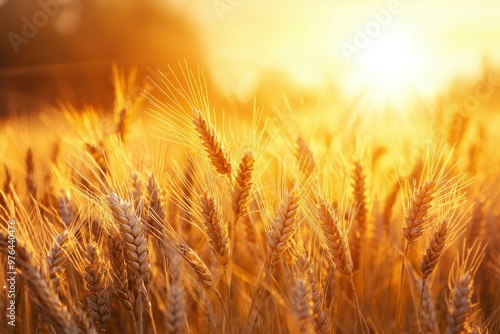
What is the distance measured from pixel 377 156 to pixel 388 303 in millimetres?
1205

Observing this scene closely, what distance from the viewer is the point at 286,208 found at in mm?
1672

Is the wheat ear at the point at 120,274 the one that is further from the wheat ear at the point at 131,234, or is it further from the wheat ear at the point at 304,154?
the wheat ear at the point at 304,154

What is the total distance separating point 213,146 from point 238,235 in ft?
2.53

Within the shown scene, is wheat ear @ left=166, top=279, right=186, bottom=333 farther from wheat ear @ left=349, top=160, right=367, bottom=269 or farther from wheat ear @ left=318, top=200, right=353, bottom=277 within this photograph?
wheat ear @ left=349, top=160, right=367, bottom=269

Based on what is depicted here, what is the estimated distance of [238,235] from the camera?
252cm

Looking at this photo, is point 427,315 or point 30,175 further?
point 30,175

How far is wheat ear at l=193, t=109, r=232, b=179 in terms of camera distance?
1857 mm

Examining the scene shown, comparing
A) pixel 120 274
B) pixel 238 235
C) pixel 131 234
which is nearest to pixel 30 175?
pixel 238 235

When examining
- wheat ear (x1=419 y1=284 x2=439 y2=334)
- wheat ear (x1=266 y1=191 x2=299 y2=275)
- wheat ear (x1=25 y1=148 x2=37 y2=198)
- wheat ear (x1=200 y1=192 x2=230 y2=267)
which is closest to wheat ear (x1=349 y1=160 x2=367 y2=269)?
wheat ear (x1=419 y1=284 x2=439 y2=334)

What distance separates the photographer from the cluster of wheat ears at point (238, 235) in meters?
1.64

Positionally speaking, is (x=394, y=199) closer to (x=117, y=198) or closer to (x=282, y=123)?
(x=282, y=123)

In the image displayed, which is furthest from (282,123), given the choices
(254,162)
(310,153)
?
(254,162)

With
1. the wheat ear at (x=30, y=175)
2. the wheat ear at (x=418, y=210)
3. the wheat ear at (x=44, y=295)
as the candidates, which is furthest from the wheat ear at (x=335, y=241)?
the wheat ear at (x=30, y=175)

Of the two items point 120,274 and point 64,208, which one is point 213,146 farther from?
point 64,208
